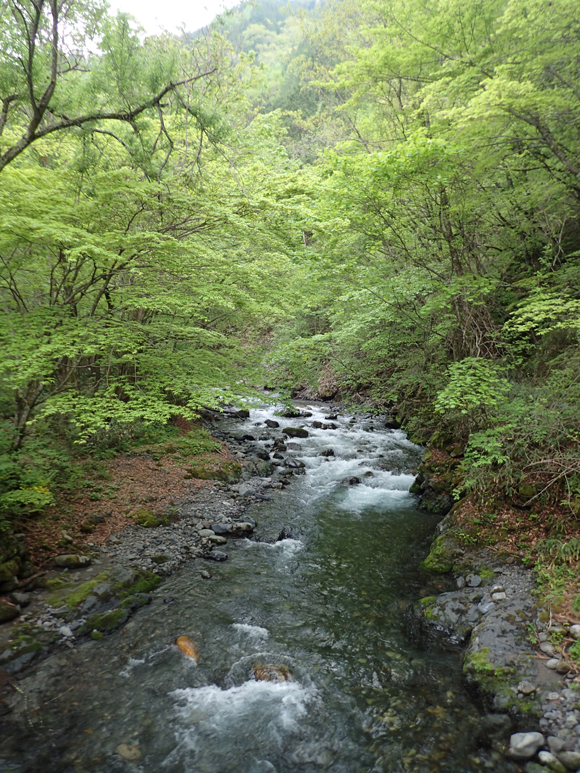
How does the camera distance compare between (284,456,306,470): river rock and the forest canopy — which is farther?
(284,456,306,470): river rock

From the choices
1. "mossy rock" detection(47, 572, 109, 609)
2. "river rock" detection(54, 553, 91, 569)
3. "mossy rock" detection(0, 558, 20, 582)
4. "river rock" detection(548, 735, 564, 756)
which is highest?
"mossy rock" detection(0, 558, 20, 582)

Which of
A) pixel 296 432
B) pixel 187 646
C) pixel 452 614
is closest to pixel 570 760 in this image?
pixel 452 614

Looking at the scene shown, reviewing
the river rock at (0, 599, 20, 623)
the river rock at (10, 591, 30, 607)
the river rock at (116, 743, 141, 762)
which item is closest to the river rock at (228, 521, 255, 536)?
the river rock at (10, 591, 30, 607)

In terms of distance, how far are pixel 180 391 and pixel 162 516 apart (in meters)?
3.05

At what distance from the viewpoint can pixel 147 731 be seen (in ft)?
13.9

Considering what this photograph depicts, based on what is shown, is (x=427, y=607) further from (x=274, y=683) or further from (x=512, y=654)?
(x=274, y=683)

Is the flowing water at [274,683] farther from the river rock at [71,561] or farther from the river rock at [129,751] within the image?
the river rock at [71,561]

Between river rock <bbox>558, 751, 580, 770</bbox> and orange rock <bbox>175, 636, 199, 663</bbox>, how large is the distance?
164 inches

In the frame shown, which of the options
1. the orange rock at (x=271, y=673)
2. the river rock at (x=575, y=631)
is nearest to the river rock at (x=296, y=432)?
the orange rock at (x=271, y=673)

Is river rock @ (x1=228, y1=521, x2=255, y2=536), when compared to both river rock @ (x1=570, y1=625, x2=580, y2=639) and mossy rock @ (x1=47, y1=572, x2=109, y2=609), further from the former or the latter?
river rock @ (x1=570, y1=625, x2=580, y2=639)

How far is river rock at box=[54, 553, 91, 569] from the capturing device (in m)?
6.39

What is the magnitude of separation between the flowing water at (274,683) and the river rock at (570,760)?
0.54 meters

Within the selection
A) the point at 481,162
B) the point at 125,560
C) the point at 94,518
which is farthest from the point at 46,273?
the point at 481,162

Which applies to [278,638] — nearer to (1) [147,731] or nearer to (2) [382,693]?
(2) [382,693]
